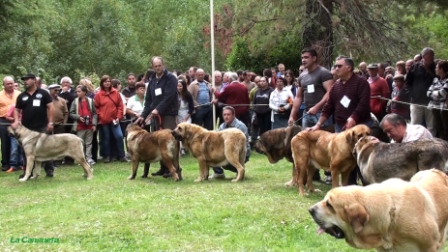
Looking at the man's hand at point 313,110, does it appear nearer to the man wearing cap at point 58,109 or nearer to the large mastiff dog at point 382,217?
the large mastiff dog at point 382,217

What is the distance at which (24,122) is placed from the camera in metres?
11.9

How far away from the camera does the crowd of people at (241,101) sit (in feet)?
30.1

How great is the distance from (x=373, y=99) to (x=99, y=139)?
6.22m

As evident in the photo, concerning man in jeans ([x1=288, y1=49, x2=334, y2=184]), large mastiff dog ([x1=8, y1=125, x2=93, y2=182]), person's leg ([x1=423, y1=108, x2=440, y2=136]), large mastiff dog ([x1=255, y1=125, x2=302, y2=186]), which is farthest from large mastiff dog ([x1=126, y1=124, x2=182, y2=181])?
person's leg ([x1=423, y1=108, x2=440, y2=136])

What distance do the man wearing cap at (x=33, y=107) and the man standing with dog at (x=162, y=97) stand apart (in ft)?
6.17

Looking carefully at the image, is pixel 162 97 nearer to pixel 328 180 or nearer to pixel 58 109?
pixel 328 180

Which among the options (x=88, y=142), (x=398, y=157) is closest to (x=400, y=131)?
(x=398, y=157)

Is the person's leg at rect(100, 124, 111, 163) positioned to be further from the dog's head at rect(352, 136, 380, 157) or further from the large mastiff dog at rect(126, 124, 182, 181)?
the dog's head at rect(352, 136, 380, 157)

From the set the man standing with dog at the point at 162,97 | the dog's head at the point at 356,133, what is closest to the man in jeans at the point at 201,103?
the man standing with dog at the point at 162,97

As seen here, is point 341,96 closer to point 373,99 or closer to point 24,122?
point 373,99

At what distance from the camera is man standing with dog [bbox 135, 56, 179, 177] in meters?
11.1

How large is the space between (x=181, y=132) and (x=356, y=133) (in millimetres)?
3830

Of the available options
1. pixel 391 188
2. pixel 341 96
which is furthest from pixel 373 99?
pixel 391 188

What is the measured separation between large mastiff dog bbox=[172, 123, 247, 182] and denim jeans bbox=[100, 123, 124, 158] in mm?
3637
